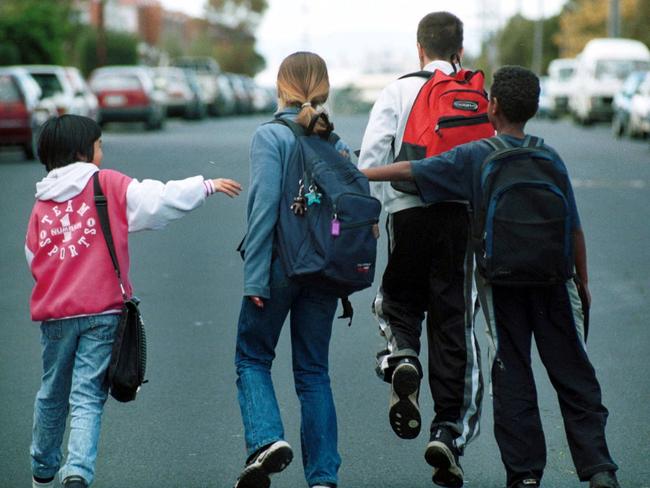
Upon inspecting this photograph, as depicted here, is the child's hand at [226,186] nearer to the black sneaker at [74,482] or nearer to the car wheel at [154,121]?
the black sneaker at [74,482]

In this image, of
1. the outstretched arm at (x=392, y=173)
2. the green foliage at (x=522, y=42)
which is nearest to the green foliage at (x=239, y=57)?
the green foliage at (x=522, y=42)

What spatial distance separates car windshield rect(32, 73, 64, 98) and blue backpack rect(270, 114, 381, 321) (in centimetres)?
2375

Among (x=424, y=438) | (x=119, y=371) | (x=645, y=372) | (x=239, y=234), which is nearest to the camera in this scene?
(x=119, y=371)

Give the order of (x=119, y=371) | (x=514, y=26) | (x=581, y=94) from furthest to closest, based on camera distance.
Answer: (x=514, y=26), (x=581, y=94), (x=119, y=371)

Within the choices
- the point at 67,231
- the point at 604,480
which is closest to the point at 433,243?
the point at 604,480

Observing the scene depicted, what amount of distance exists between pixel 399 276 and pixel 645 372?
7.44 feet

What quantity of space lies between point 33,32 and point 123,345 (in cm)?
3993

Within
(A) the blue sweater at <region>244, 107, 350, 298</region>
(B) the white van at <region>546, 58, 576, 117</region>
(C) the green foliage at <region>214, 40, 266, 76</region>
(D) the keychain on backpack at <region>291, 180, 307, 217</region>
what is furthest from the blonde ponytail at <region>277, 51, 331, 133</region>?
(C) the green foliage at <region>214, 40, 266, 76</region>

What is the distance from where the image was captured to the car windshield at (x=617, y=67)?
40719mm

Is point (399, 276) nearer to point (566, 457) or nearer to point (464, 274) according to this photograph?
point (464, 274)

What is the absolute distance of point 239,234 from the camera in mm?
13539

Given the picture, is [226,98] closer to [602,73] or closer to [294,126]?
[602,73]

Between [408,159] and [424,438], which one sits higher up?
[408,159]

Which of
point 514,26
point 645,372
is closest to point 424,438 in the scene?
point 645,372
